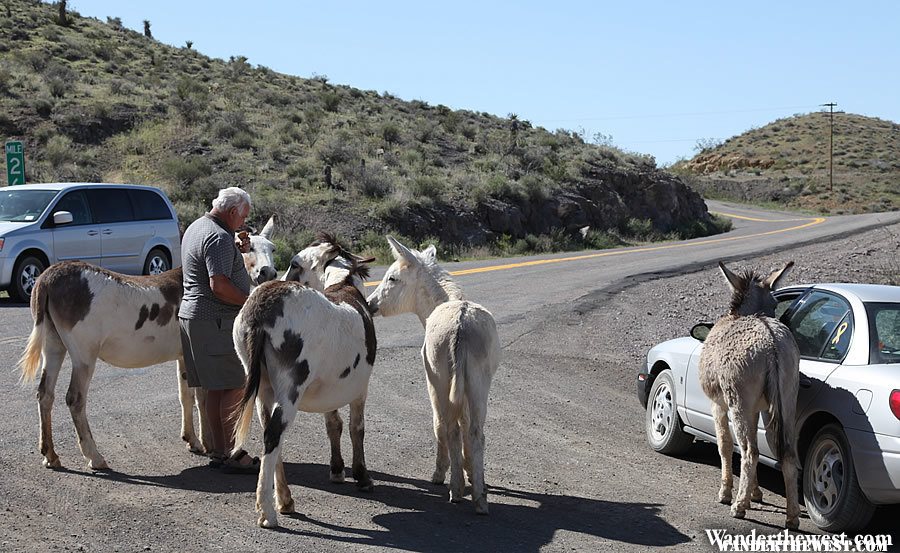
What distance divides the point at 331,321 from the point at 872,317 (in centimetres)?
410

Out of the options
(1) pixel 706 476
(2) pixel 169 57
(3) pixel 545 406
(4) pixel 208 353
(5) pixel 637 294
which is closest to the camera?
(4) pixel 208 353

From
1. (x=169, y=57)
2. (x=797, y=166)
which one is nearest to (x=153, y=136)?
(x=169, y=57)

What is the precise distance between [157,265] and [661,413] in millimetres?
13090

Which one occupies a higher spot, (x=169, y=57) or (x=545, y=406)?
(x=169, y=57)

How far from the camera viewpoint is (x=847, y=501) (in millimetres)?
6641

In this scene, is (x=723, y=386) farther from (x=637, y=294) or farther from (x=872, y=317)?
(x=637, y=294)

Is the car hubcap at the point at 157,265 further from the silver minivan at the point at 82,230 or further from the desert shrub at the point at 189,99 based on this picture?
the desert shrub at the point at 189,99

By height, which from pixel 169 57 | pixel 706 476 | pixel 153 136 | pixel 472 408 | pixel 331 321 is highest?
pixel 169 57

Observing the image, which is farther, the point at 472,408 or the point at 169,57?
the point at 169,57

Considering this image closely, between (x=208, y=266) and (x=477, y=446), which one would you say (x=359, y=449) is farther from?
(x=208, y=266)

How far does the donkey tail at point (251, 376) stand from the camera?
643 centimetres

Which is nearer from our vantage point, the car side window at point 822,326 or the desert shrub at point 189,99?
the car side window at point 822,326

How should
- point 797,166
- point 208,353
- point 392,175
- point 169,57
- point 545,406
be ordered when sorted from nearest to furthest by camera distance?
point 208,353, point 545,406, point 392,175, point 169,57, point 797,166

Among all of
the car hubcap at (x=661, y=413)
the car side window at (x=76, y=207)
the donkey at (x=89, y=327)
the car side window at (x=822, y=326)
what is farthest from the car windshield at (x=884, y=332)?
the car side window at (x=76, y=207)
